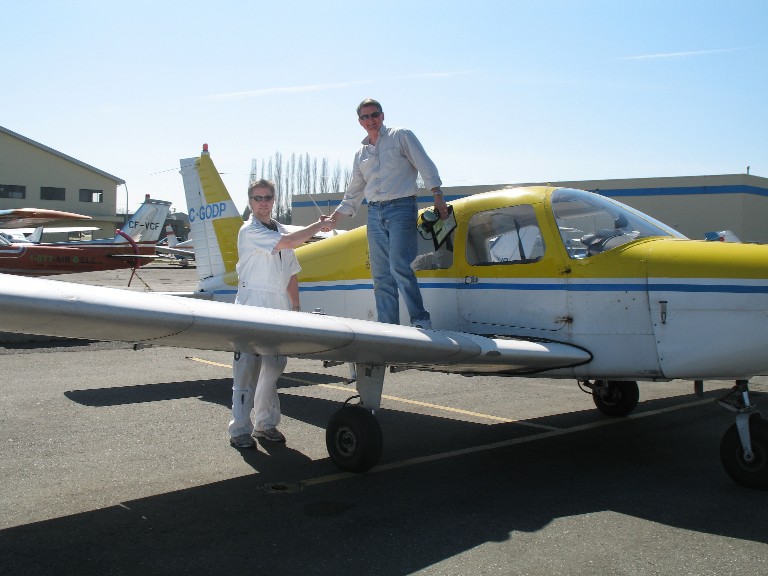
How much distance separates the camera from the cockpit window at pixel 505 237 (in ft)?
18.0

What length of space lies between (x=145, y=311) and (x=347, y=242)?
3324mm

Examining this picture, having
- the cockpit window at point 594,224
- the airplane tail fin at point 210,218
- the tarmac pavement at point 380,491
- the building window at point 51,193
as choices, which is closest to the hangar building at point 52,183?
the building window at point 51,193

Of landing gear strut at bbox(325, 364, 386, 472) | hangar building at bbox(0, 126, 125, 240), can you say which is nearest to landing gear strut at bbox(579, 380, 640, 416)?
landing gear strut at bbox(325, 364, 386, 472)

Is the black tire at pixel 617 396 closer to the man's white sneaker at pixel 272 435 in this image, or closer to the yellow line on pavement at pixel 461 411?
the yellow line on pavement at pixel 461 411

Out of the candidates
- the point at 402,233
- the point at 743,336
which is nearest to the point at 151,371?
the point at 402,233

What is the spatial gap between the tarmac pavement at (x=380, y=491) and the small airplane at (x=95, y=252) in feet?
55.3

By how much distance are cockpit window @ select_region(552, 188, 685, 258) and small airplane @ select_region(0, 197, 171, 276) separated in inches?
830

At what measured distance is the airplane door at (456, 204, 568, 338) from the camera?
533 cm

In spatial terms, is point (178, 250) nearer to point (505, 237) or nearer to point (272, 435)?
point (272, 435)

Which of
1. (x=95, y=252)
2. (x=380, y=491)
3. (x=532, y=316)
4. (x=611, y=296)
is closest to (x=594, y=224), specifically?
(x=611, y=296)

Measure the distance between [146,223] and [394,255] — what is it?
2500 cm

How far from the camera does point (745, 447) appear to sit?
4.53 metres

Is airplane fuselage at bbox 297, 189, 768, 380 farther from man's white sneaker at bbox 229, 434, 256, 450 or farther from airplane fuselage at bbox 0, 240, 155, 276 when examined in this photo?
airplane fuselage at bbox 0, 240, 155, 276

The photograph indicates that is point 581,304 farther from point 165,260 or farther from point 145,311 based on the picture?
point 165,260
